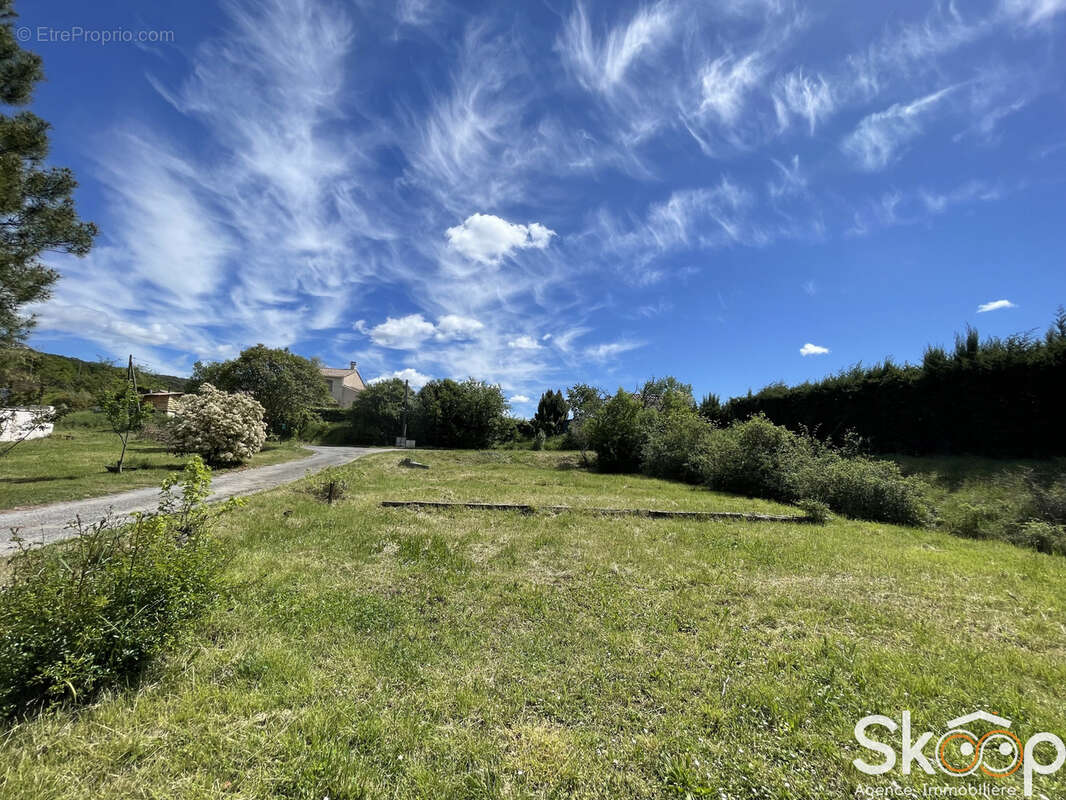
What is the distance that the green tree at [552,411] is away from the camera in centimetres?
3397

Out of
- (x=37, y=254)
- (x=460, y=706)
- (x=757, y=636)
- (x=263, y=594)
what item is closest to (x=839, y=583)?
(x=757, y=636)

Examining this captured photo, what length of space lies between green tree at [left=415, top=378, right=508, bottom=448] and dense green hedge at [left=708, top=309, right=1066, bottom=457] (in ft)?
62.6

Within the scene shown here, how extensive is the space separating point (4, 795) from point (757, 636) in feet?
14.2

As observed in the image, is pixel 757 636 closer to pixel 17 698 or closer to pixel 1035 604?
pixel 1035 604

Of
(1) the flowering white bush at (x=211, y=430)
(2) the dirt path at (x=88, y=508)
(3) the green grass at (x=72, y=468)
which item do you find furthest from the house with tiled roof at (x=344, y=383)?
(2) the dirt path at (x=88, y=508)

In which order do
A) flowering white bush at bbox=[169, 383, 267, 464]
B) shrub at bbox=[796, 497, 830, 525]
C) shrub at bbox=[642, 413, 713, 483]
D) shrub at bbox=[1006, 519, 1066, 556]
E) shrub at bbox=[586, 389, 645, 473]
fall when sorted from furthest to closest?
shrub at bbox=[586, 389, 645, 473], shrub at bbox=[642, 413, 713, 483], flowering white bush at bbox=[169, 383, 267, 464], shrub at bbox=[796, 497, 830, 525], shrub at bbox=[1006, 519, 1066, 556]

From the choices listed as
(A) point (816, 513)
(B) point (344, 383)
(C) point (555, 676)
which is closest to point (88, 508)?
(C) point (555, 676)

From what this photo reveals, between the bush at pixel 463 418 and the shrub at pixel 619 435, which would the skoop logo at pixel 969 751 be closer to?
the shrub at pixel 619 435

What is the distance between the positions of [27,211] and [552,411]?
29.5 m

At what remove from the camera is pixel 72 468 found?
1038cm

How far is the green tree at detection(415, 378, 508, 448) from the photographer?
28.6m

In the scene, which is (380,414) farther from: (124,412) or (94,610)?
(94,610)

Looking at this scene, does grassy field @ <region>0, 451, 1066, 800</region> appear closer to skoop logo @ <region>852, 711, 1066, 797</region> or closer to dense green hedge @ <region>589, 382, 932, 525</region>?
skoop logo @ <region>852, 711, 1066, 797</region>

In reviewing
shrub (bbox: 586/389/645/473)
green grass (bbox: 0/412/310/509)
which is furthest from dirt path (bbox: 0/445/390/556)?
shrub (bbox: 586/389/645/473)
